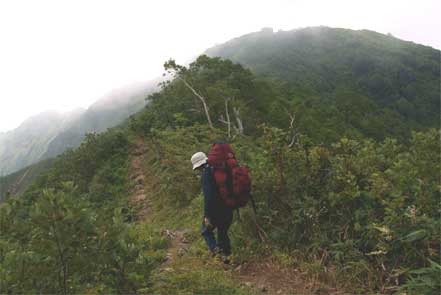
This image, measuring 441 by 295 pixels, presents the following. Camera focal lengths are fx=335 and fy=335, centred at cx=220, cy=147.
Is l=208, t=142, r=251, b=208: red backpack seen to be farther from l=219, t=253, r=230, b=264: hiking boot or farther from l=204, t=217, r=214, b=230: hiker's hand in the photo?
l=219, t=253, r=230, b=264: hiking boot

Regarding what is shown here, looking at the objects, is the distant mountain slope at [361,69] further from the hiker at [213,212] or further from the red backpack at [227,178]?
the red backpack at [227,178]

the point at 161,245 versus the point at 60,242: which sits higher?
the point at 60,242

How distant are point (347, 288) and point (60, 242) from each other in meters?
3.06

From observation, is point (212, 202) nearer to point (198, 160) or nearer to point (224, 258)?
point (198, 160)

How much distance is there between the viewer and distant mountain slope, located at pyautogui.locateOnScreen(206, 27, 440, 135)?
92.8 m

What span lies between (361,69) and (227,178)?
140 meters

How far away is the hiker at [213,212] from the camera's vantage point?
4633 millimetres

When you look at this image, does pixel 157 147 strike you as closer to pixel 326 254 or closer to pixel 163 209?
pixel 163 209

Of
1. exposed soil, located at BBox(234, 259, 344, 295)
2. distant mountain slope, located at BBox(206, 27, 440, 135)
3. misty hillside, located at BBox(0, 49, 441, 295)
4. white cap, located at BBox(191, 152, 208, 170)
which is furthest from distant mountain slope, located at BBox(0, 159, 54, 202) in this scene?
distant mountain slope, located at BBox(206, 27, 440, 135)

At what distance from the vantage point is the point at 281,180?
502 centimetres

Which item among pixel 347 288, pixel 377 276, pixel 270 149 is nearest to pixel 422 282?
pixel 377 276

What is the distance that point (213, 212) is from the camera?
15.5 ft

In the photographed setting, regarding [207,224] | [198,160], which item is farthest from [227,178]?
[207,224]

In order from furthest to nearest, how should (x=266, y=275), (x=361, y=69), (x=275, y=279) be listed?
1. (x=361, y=69)
2. (x=266, y=275)
3. (x=275, y=279)
